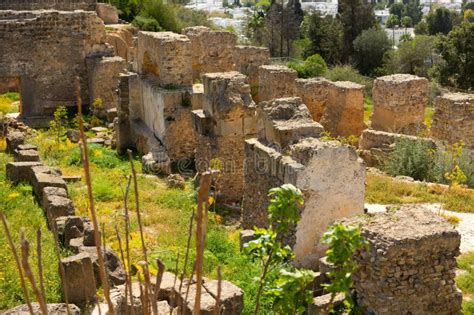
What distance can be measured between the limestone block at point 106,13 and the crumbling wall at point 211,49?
23.5 ft

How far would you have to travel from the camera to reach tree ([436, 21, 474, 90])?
28.2m

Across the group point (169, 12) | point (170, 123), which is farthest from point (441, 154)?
point (169, 12)

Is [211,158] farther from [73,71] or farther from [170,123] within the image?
[73,71]

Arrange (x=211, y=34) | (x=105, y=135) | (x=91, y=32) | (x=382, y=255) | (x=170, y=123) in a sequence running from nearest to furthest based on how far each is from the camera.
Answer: (x=382, y=255) < (x=170, y=123) < (x=105, y=135) < (x=91, y=32) < (x=211, y=34)

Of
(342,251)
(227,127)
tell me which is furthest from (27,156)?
(342,251)

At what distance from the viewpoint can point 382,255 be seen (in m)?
5.82

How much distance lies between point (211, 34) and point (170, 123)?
8080 millimetres

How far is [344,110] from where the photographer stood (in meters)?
16.7

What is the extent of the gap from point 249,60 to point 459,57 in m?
13.2

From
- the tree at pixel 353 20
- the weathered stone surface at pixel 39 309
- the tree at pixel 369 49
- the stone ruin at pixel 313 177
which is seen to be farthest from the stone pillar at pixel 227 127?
the tree at pixel 353 20

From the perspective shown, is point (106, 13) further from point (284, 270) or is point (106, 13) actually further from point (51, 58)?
point (284, 270)

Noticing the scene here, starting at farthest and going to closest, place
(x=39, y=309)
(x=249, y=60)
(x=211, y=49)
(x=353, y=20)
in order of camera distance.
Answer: (x=353, y=20), (x=249, y=60), (x=211, y=49), (x=39, y=309)

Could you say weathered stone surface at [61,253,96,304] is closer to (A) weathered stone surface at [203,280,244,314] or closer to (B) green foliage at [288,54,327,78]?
(A) weathered stone surface at [203,280,244,314]

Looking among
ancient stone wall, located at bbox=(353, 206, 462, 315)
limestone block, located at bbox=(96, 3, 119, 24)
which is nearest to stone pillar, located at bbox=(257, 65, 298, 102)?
limestone block, located at bbox=(96, 3, 119, 24)
